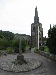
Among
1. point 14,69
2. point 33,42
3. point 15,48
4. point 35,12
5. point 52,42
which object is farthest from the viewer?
point 35,12

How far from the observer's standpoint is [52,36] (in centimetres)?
2114

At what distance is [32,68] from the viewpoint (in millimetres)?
18609

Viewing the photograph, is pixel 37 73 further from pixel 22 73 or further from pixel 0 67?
pixel 0 67

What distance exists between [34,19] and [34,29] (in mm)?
8208

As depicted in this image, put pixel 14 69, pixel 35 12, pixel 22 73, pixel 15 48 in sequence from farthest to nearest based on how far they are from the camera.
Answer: pixel 35 12 < pixel 15 48 < pixel 14 69 < pixel 22 73

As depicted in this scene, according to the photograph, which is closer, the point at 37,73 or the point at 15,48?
the point at 37,73

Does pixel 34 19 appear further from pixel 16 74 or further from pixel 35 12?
pixel 16 74

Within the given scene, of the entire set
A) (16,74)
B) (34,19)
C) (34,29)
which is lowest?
(16,74)

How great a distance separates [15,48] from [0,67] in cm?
2234

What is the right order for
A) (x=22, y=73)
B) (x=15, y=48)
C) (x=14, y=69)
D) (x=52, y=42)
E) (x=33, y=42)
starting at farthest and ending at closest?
(x=33, y=42) → (x=15, y=48) → (x=52, y=42) → (x=14, y=69) → (x=22, y=73)

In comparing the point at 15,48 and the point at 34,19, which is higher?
the point at 34,19

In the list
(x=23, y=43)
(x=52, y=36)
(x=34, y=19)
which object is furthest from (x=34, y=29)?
(x=52, y=36)

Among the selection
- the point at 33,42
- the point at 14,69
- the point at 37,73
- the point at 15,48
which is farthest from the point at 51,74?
the point at 33,42

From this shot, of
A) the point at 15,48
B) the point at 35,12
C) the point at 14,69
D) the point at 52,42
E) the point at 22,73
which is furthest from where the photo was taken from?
the point at 35,12
